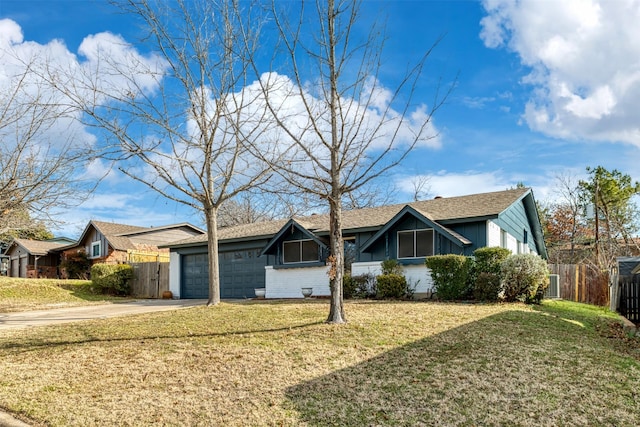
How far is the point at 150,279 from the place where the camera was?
86.8ft

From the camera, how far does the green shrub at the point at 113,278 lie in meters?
25.9

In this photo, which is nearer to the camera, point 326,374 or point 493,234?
point 326,374

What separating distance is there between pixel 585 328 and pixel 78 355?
994 centimetres

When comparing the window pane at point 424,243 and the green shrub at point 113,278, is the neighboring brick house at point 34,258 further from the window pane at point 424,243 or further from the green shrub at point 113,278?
the window pane at point 424,243

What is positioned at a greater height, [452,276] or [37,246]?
[37,246]

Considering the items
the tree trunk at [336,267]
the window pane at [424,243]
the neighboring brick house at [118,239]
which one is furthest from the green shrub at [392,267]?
the neighboring brick house at [118,239]

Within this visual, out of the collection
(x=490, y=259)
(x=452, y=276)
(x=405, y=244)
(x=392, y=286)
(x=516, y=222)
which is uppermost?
(x=516, y=222)

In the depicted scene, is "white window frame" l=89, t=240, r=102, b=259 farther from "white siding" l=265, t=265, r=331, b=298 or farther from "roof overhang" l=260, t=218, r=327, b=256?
"roof overhang" l=260, t=218, r=327, b=256

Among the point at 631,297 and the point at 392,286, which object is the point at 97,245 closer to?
the point at 392,286

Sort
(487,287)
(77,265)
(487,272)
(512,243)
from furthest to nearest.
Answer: (77,265)
(512,243)
(487,272)
(487,287)

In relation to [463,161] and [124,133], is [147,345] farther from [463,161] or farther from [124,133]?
[463,161]

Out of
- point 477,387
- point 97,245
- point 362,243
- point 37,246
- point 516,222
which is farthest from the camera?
point 37,246

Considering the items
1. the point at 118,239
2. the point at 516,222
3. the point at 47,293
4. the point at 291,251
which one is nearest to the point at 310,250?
the point at 291,251

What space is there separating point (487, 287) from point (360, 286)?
4.76 m
